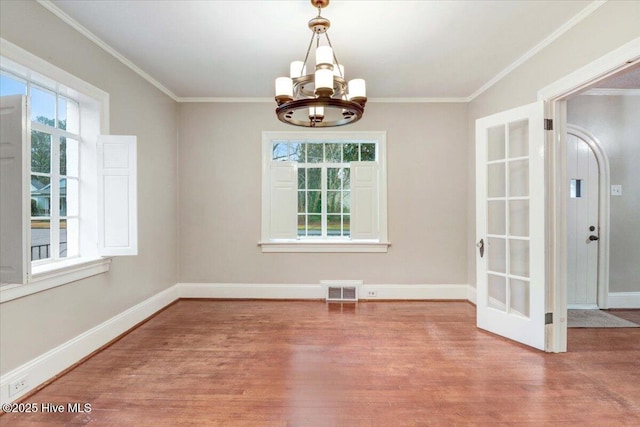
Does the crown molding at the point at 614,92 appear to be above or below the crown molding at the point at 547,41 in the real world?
below

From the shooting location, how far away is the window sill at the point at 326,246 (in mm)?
4211

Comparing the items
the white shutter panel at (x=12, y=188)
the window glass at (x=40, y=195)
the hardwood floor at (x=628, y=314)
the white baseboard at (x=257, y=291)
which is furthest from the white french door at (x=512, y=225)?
the window glass at (x=40, y=195)

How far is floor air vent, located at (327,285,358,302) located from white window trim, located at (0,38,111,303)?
257 centimetres

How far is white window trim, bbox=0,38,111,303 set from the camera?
2.00 meters

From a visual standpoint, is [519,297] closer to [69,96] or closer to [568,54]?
[568,54]

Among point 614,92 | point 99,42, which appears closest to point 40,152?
point 99,42

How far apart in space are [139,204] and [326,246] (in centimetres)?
230

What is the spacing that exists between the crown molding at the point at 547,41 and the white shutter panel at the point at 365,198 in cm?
166

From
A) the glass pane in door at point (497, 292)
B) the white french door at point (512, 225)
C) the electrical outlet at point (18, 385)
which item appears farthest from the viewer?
the glass pane in door at point (497, 292)

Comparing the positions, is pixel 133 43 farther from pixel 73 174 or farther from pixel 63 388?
pixel 63 388

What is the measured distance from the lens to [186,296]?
426 cm

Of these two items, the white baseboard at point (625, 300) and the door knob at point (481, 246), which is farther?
the white baseboard at point (625, 300)

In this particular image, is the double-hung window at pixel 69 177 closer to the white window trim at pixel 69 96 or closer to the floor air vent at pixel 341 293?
the white window trim at pixel 69 96

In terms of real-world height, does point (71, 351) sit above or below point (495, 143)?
below
